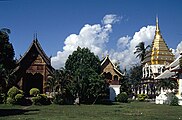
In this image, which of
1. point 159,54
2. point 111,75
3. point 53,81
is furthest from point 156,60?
point 53,81

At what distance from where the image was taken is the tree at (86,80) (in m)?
43.2

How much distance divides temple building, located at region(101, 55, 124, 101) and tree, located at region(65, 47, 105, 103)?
6.80 meters

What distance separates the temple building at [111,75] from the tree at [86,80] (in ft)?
22.3

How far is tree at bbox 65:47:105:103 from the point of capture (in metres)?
43.2

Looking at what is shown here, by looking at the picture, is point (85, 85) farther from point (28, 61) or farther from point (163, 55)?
point (163, 55)

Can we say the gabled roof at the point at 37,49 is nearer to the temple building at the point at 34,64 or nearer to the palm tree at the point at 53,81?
the temple building at the point at 34,64

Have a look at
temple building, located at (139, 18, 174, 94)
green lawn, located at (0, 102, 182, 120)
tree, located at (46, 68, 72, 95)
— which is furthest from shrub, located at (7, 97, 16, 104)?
temple building, located at (139, 18, 174, 94)

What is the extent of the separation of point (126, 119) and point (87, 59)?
1125 inches

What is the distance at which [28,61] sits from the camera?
4550cm

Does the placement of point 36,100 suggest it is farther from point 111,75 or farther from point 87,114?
point 111,75

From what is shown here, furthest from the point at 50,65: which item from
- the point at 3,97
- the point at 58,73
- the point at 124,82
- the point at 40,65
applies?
the point at 124,82

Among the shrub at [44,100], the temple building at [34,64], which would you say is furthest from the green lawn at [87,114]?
the temple building at [34,64]

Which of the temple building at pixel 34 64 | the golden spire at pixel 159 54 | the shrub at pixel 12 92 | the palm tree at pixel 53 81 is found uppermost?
the golden spire at pixel 159 54

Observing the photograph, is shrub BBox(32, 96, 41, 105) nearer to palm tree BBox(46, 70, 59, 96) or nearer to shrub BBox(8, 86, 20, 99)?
shrub BBox(8, 86, 20, 99)
